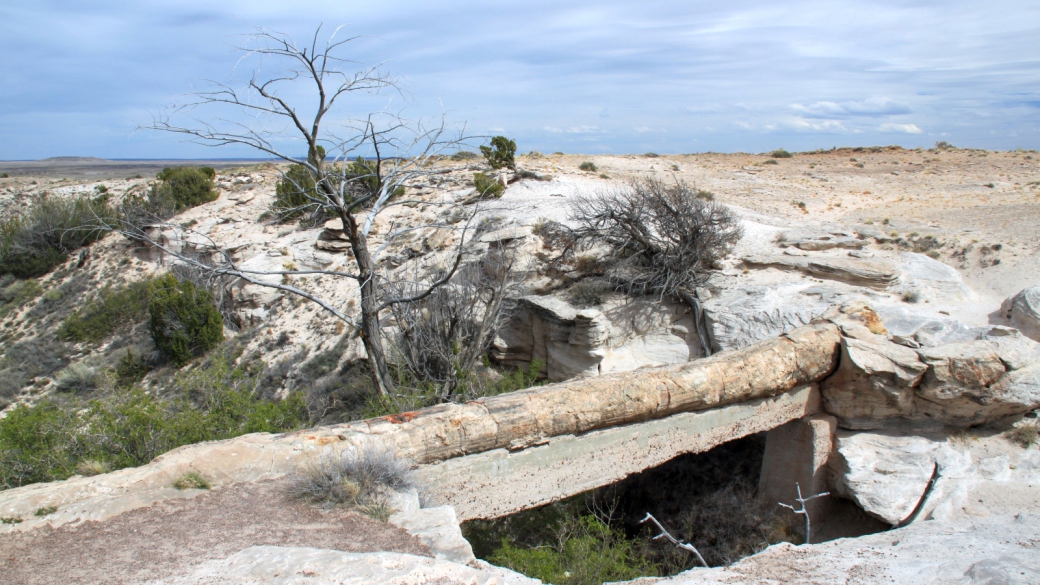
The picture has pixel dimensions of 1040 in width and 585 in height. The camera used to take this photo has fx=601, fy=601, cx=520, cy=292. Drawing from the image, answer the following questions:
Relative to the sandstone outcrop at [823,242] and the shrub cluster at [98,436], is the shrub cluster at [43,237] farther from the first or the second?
the sandstone outcrop at [823,242]

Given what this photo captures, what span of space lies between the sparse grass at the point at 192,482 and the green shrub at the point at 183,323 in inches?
447

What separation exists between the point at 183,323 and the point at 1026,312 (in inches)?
668

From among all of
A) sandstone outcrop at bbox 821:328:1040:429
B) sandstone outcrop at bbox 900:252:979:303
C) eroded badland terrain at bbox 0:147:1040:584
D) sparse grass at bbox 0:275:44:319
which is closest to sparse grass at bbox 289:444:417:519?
eroded badland terrain at bbox 0:147:1040:584

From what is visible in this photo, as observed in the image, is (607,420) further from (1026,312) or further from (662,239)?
(1026,312)

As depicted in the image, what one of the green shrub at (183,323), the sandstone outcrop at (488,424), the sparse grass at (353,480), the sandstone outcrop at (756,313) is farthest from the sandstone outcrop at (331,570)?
the green shrub at (183,323)

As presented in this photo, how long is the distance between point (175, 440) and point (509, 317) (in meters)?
6.45

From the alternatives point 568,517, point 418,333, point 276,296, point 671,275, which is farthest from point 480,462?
point 276,296

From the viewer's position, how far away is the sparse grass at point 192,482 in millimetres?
4520

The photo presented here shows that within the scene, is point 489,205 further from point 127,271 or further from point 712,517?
point 127,271

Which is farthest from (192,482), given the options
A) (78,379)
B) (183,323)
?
(78,379)

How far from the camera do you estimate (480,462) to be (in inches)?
221

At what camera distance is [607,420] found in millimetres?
6094

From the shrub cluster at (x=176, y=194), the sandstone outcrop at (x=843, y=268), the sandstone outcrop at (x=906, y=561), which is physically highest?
the shrub cluster at (x=176, y=194)

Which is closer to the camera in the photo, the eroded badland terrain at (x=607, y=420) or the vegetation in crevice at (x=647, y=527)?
the eroded badland terrain at (x=607, y=420)
